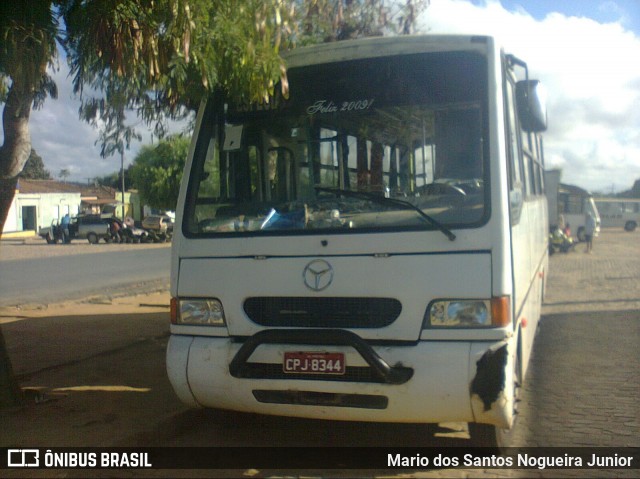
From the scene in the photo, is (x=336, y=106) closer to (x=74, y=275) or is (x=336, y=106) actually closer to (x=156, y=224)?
(x=74, y=275)

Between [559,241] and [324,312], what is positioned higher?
[324,312]

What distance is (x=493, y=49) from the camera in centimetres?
460

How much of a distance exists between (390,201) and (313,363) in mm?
1122

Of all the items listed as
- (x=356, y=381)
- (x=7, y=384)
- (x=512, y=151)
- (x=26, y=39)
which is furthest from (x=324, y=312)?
(x=7, y=384)

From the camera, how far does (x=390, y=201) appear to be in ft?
15.0

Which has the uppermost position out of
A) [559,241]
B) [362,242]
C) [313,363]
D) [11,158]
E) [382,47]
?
[382,47]

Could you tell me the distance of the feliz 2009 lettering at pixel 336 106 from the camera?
16.2 feet

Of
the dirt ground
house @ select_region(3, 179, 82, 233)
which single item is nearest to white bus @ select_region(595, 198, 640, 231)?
the dirt ground

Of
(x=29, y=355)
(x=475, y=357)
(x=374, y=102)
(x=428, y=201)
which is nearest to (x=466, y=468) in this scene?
(x=475, y=357)

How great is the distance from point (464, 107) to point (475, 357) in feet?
5.26

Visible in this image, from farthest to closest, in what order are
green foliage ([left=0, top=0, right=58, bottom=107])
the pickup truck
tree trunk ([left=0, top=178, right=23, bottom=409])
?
the pickup truck → tree trunk ([left=0, top=178, right=23, bottom=409]) → green foliage ([left=0, top=0, right=58, bottom=107])

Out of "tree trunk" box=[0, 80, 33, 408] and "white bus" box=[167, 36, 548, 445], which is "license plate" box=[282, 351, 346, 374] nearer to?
"white bus" box=[167, 36, 548, 445]

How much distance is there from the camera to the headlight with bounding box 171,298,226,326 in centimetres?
475

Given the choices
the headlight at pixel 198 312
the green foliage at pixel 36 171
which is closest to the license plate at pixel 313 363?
A: the headlight at pixel 198 312
